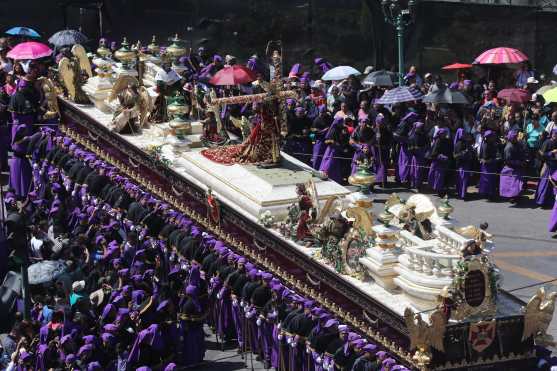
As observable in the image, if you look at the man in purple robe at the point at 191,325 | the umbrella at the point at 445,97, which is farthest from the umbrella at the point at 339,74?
the man in purple robe at the point at 191,325

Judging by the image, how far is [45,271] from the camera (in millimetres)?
17266

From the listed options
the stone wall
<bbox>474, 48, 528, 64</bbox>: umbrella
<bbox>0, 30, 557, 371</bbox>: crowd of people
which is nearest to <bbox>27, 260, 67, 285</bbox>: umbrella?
<bbox>0, 30, 557, 371</bbox>: crowd of people

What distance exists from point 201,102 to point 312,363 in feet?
24.2

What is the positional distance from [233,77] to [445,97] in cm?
407

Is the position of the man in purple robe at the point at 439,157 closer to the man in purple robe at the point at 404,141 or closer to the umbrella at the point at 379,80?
the man in purple robe at the point at 404,141

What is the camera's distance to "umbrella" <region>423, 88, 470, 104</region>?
74.8ft

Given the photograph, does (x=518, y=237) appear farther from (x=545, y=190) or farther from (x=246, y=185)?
(x=246, y=185)

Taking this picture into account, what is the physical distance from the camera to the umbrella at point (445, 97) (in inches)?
898

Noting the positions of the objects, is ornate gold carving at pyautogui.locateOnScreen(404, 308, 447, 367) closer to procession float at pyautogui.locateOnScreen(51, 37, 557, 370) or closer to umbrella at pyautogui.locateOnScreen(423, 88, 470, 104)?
procession float at pyautogui.locateOnScreen(51, 37, 557, 370)

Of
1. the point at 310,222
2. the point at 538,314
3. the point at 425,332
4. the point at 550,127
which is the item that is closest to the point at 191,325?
the point at 310,222

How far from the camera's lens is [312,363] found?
15.3 m

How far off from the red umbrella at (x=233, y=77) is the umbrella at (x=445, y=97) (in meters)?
3.41

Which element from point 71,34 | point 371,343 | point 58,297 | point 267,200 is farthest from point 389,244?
point 71,34

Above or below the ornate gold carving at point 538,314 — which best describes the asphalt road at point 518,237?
below
